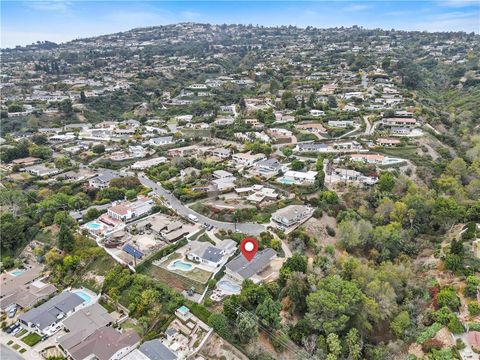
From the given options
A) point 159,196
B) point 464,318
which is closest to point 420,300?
point 464,318

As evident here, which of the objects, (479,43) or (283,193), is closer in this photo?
(283,193)

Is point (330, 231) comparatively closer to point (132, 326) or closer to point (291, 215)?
point (291, 215)

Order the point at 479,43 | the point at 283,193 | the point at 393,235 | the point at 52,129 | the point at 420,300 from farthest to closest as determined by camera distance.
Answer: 1. the point at 479,43
2. the point at 52,129
3. the point at 283,193
4. the point at 393,235
5. the point at 420,300

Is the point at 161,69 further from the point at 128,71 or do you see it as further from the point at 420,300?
the point at 420,300

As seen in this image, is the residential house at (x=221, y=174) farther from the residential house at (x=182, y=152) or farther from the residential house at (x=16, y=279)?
the residential house at (x=16, y=279)

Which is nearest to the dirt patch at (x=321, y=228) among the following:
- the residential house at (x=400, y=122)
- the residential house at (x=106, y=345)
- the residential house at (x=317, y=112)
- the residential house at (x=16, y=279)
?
the residential house at (x=106, y=345)

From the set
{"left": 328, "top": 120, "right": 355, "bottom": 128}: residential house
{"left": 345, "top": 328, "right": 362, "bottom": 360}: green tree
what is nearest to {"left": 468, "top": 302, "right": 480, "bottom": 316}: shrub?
{"left": 345, "top": 328, "right": 362, "bottom": 360}: green tree
